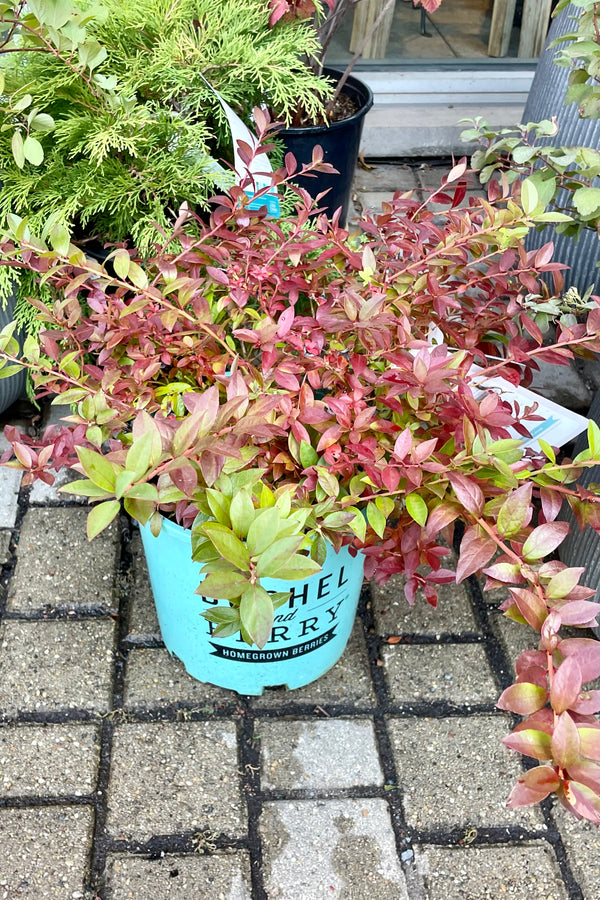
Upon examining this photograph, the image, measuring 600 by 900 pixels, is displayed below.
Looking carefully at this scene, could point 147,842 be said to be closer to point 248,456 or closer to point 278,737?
point 278,737

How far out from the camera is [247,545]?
887mm

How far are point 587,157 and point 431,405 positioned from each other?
558mm

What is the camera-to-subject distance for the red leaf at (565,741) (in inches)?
29.2

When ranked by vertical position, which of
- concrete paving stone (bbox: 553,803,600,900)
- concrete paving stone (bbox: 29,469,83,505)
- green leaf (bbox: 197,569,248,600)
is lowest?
concrete paving stone (bbox: 553,803,600,900)

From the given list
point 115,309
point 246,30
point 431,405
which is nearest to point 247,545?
point 431,405

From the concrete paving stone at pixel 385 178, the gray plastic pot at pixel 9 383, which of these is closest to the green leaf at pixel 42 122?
the gray plastic pot at pixel 9 383

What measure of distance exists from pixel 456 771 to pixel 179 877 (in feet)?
1.82

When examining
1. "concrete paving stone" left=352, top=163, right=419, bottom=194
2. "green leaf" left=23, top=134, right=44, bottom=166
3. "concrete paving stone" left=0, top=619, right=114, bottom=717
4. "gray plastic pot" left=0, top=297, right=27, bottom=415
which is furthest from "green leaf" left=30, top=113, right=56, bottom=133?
"concrete paving stone" left=352, top=163, right=419, bottom=194

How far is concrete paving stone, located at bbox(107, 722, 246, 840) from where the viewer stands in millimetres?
1477

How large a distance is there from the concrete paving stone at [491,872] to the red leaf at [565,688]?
0.82 m

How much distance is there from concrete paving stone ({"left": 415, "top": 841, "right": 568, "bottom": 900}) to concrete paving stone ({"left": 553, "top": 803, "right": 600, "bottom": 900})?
1.5 inches

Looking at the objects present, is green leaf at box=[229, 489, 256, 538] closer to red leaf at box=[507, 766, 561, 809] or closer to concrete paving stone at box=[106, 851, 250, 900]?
red leaf at box=[507, 766, 561, 809]

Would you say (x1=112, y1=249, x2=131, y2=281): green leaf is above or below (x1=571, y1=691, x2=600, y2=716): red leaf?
above

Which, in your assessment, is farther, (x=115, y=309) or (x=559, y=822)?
(x=559, y=822)
